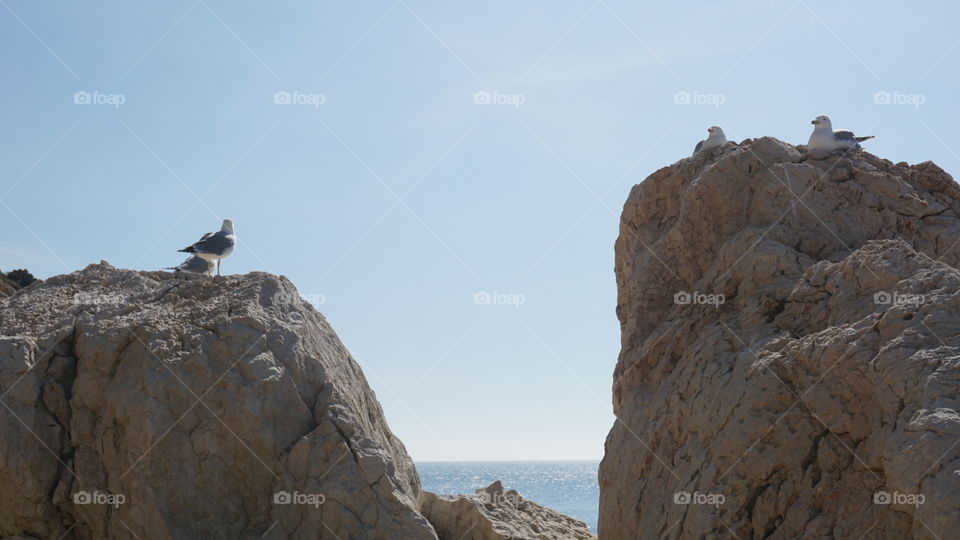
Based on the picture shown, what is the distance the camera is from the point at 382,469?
458 inches

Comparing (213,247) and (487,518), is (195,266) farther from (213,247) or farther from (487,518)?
(487,518)

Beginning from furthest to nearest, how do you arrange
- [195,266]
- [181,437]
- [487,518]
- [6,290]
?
[6,290] → [195,266] → [487,518] → [181,437]

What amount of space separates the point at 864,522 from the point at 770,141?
626 centimetres

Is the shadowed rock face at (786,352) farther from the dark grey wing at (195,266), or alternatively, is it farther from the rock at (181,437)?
the dark grey wing at (195,266)

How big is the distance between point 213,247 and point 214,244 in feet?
0.17

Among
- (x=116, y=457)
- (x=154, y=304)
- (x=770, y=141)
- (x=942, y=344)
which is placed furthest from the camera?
(x=770, y=141)

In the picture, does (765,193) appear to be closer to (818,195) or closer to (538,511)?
(818,195)

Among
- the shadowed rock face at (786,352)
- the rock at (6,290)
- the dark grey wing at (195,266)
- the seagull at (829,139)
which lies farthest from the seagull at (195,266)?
the seagull at (829,139)

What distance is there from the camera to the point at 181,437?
1140cm

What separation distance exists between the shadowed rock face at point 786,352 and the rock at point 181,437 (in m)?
3.55

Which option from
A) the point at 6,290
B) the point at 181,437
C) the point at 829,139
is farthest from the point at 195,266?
the point at 829,139

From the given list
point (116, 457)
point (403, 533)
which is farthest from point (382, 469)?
point (116, 457)

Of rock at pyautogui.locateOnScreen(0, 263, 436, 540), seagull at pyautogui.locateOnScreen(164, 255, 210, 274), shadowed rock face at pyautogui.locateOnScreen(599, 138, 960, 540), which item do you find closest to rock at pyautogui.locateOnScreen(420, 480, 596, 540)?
rock at pyautogui.locateOnScreen(0, 263, 436, 540)

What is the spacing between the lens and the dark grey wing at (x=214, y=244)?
14342 mm
